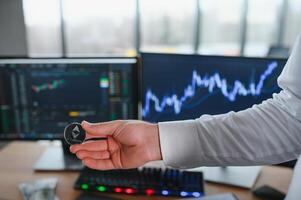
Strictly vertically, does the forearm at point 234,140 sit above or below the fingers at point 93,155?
above

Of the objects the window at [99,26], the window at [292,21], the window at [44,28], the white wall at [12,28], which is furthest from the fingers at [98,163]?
the window at [292,21]

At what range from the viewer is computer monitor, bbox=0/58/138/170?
48.5 inches

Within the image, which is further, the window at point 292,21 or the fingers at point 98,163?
the window at point 292,21

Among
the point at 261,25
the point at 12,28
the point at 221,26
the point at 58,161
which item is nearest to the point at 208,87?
the point at 58,161

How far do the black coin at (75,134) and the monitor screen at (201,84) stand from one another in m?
0.41

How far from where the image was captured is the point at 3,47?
13.5 ft

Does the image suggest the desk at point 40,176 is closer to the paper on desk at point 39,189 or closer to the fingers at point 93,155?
the paper on desk at point 39,189

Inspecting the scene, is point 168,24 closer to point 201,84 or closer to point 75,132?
point 201,84

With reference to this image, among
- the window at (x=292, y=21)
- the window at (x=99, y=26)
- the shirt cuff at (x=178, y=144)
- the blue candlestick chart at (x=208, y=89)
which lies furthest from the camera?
the window at (x=292, y=21)

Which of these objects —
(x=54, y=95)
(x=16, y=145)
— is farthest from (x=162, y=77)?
(x=16, y=145)

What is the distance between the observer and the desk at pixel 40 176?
3.64 feet

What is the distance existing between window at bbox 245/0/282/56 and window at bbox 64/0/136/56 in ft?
6.79

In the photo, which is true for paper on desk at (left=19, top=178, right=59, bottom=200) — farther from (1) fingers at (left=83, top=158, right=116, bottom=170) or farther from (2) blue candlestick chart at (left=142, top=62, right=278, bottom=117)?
(2) blue candlestick chart at (left=142, top=62, right=278, bottom=117)

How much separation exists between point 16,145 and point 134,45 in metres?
4.68
